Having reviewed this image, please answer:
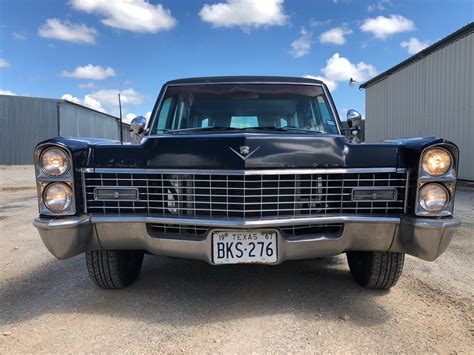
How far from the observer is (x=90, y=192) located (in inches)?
110

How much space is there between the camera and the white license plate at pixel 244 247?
2.69 meters

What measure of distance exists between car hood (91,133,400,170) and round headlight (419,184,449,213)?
0.26 m

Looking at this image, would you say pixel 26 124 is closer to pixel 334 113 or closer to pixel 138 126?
pixel 138 126

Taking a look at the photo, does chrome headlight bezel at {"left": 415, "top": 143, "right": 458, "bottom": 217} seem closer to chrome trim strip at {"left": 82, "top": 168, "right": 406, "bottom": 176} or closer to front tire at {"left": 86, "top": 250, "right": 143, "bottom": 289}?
chrome trim strip at {"left": 82, "top": 168, "right": 406, "bottom": 176}

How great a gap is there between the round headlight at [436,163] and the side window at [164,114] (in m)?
2.28

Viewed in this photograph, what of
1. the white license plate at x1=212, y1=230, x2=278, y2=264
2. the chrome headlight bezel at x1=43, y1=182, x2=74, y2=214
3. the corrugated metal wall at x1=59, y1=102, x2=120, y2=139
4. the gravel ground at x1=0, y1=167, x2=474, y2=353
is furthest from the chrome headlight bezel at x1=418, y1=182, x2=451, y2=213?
the corrugated metal wall at x1=59, y1=102, x2=120, y2=139

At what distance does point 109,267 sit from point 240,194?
1285 mm

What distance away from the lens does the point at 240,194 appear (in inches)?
104

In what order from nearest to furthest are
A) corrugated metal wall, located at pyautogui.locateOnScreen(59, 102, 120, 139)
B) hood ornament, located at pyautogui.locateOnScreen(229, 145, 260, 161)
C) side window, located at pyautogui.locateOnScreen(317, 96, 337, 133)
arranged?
hood ornament, located at pyautogui.locateOnScreen(229, 145, 260, 161) < side window, located at pyautogui.locateOnScreen(317, 96, 337, 133) < corrugated metal wall, located at pyautogui.locateOnScreen(59, 102, 120, 139)

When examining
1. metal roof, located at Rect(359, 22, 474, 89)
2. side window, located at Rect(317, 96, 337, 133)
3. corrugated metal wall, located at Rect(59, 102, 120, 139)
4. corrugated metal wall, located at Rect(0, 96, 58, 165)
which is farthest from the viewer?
corrugated metal wall, located at Rect(59, 102, 120, 139)

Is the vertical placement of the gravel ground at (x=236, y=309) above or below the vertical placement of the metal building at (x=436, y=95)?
below

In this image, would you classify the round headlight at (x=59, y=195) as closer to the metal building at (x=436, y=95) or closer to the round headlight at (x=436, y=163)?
the round headlight at (x=436, y=163)

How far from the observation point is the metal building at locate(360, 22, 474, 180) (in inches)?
440

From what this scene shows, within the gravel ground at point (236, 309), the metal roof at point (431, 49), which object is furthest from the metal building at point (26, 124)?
the gravel ground at point (236, 309)
